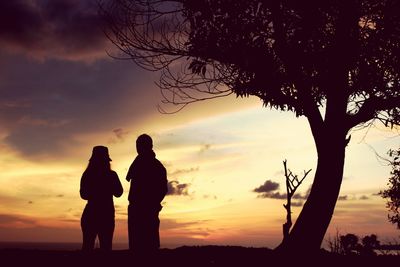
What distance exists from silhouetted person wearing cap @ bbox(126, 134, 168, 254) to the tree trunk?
4.48 meters

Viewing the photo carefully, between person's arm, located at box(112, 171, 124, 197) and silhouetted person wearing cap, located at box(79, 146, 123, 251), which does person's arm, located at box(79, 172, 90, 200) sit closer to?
silhouetted person wearing cap, located at box(79, 146, 123, 251)

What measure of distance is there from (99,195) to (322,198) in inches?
241

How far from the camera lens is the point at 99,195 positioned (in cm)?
1221

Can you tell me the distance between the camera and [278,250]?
14734 millimetres

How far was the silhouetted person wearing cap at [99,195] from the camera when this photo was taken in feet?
39.5

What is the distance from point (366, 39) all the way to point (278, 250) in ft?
21.3

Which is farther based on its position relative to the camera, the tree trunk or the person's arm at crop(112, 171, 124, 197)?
the tree trunk

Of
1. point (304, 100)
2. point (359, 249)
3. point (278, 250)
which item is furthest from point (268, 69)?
point (359, 249)

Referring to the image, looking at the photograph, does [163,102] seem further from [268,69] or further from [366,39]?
[366,39]

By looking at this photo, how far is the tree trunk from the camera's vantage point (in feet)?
47.3

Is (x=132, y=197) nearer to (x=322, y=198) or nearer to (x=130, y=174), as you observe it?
(x=130, y=174)

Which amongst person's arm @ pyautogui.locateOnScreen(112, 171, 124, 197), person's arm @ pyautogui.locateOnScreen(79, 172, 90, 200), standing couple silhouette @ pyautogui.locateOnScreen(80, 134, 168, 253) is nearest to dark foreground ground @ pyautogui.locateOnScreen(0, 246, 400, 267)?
standing couple silhouette @ pyautogui.locateOnScreen(80, 134, 168, 253)

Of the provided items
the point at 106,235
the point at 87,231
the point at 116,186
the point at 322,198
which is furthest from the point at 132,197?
the point at 322,198

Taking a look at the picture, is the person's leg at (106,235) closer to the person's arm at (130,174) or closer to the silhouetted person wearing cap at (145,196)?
the silhouetted person wearing cap at (145,196)
